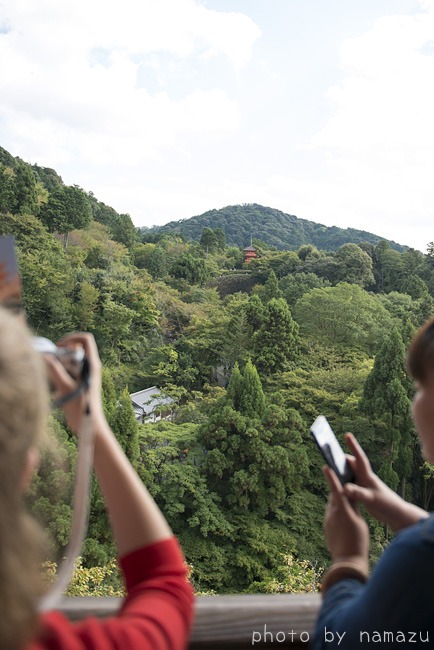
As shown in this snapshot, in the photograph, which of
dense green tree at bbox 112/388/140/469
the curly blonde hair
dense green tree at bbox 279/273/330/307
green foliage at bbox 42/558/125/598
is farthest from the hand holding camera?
dense green tree at bbox 279/273/330/307

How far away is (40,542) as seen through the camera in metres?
0.31

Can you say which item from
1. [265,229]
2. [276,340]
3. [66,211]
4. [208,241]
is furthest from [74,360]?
[265,229]

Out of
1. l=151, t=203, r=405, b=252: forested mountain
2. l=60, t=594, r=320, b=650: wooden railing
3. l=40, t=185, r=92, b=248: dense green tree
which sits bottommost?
l=60, t=594, r=320, b=650: wooden railing

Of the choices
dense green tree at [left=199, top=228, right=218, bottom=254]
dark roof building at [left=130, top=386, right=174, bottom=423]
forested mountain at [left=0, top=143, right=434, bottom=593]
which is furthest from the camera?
dense green tree at [left=199, top=228, right=218, bottom=254]

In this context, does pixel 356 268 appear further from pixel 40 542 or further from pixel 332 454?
pixel 40 542

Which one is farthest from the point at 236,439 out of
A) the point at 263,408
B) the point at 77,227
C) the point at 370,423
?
the point at 77,227

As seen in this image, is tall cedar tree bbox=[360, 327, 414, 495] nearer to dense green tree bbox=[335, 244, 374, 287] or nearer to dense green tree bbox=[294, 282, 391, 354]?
dense green tree bbox=[294, 282, 391, 354]

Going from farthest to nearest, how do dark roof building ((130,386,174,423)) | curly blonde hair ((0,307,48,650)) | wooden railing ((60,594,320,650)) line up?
1. dark roof building ((130,386,174,423))
2. wooden railing ((60,594,320,650))
3. curly blonde hair ((0,307,48,650))

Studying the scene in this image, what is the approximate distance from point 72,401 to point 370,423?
833cm

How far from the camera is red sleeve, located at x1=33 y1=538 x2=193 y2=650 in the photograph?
12.8 inches

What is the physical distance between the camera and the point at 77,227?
51.6 feet

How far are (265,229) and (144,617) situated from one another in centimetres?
3957

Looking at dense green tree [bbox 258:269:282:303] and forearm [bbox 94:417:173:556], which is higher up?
dense green tree [bbox 258:269:282:303]

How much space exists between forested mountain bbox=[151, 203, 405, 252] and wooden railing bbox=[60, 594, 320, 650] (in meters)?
35.4
